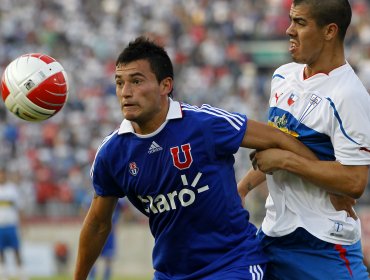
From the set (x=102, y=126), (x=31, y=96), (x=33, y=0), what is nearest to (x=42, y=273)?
(x=102, y=126)

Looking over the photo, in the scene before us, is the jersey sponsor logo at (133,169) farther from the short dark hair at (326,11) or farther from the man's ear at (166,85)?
the short dark hair at (326,11)

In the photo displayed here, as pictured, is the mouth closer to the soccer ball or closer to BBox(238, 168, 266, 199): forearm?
BBox(238, 168, 266, 199): forearm

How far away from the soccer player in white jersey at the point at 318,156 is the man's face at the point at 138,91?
749 mm

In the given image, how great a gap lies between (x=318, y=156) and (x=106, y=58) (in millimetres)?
21432

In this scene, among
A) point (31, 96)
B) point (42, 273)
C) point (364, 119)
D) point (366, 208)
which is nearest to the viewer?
point (364, 119)

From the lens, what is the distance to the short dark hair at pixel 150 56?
237 inches

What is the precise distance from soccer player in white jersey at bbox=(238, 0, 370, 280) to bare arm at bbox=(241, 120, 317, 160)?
0.19ft

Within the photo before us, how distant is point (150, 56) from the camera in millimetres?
6066

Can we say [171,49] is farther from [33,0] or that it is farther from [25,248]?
[25,248]

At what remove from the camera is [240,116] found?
241 inches

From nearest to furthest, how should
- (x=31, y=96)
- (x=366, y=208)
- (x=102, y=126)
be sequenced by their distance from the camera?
(x=31, y=96), (x=366, y=208), (x=102, y=126)

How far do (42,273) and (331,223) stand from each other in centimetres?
1644

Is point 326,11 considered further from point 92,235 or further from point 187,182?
point 92,235

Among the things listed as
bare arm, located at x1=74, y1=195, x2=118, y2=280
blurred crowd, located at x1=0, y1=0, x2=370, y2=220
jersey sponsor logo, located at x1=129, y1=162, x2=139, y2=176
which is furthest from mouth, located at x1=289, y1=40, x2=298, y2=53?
blurred crowd, located at x1=0, y1=0, x2=370, y2=220
